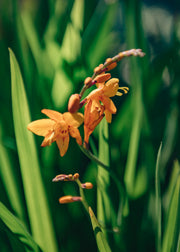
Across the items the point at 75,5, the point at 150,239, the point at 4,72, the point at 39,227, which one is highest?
the point at 75,5

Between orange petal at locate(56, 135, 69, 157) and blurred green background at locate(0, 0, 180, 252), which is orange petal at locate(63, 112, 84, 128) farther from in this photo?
blurred green background at locate(0, 0, 180, 252)

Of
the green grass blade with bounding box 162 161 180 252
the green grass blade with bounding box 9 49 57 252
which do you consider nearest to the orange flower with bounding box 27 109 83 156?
the green grass blade with bounding box 9 49 57 252

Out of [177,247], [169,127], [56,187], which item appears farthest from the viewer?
[169,127]

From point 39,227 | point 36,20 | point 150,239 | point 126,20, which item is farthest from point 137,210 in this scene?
point 36,20

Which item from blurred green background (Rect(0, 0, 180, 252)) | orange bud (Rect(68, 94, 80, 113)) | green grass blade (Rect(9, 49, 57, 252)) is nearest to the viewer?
orange bud (Rect(68, 94, 80, 113))

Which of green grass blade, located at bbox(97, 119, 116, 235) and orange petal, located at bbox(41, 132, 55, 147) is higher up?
orange petal, located at bbox(41, 132, 55, 147)

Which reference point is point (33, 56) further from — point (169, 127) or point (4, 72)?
point (169, 127)

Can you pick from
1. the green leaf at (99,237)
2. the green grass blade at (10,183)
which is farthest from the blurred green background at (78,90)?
the green leaf at (99,237)
